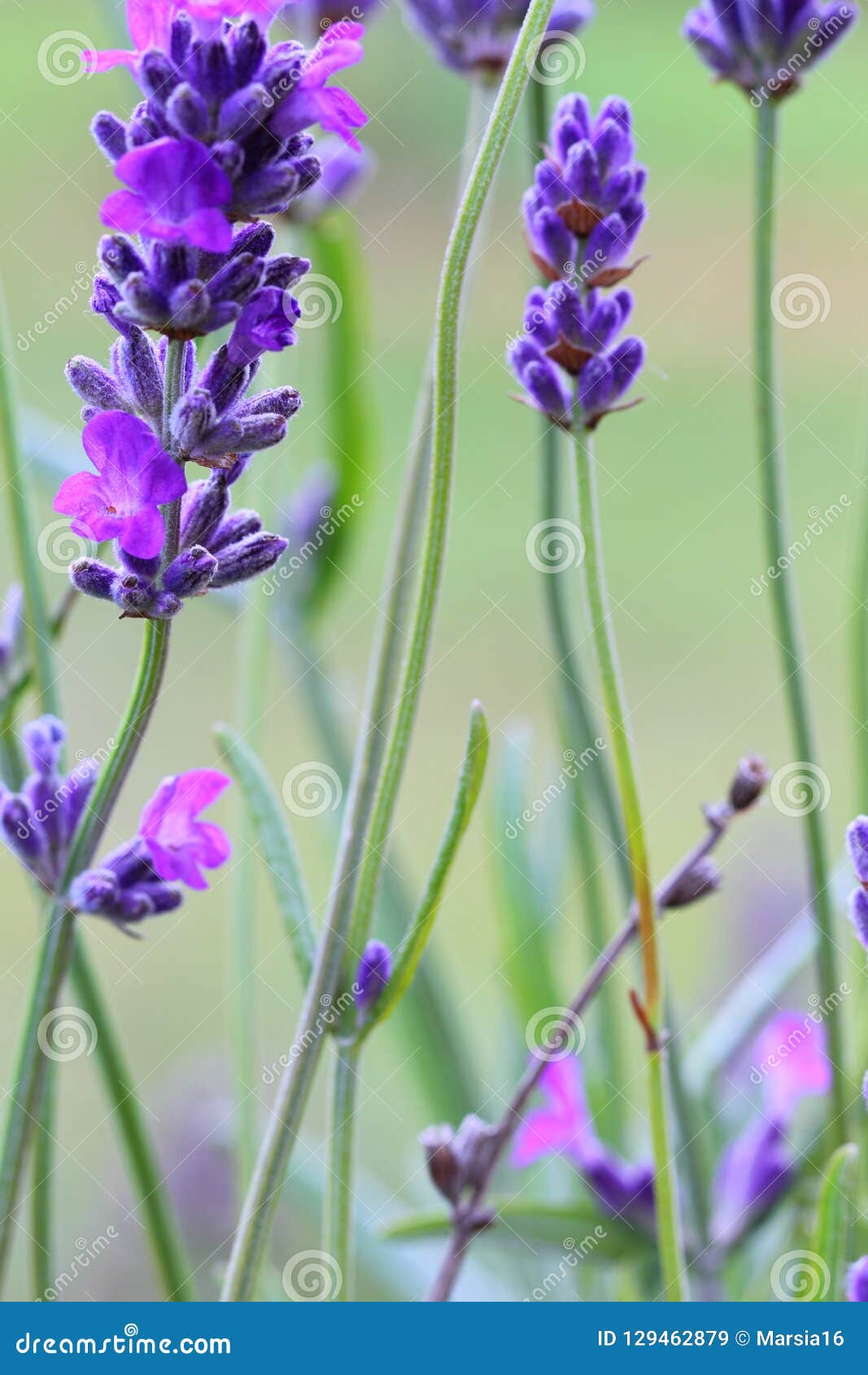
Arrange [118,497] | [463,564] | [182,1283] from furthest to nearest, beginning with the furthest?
[463,564]
[182,1283]
[118,497]

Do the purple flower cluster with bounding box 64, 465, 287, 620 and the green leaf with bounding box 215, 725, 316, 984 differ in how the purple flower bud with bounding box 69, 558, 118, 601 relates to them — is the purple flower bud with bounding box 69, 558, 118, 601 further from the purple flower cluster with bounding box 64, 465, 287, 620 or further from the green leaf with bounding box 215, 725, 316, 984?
the green leaf with bounding box 215, 725, 316, 984

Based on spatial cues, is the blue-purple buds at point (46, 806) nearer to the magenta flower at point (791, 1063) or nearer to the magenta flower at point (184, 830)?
the magenta flower at point (184, 830)

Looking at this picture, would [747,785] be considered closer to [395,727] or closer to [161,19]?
[395,727]

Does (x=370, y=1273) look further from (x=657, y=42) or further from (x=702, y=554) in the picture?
(x=702, y=554)

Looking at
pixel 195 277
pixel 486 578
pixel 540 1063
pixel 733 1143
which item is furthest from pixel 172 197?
pixel 486 578

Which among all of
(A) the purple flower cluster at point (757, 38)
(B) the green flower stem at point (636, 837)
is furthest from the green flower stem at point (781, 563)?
(B) the green flower stem at point (636, 837)

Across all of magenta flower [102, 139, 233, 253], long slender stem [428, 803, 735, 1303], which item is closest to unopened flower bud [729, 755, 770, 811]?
long slender stem [428, 803, 735, 1303]
